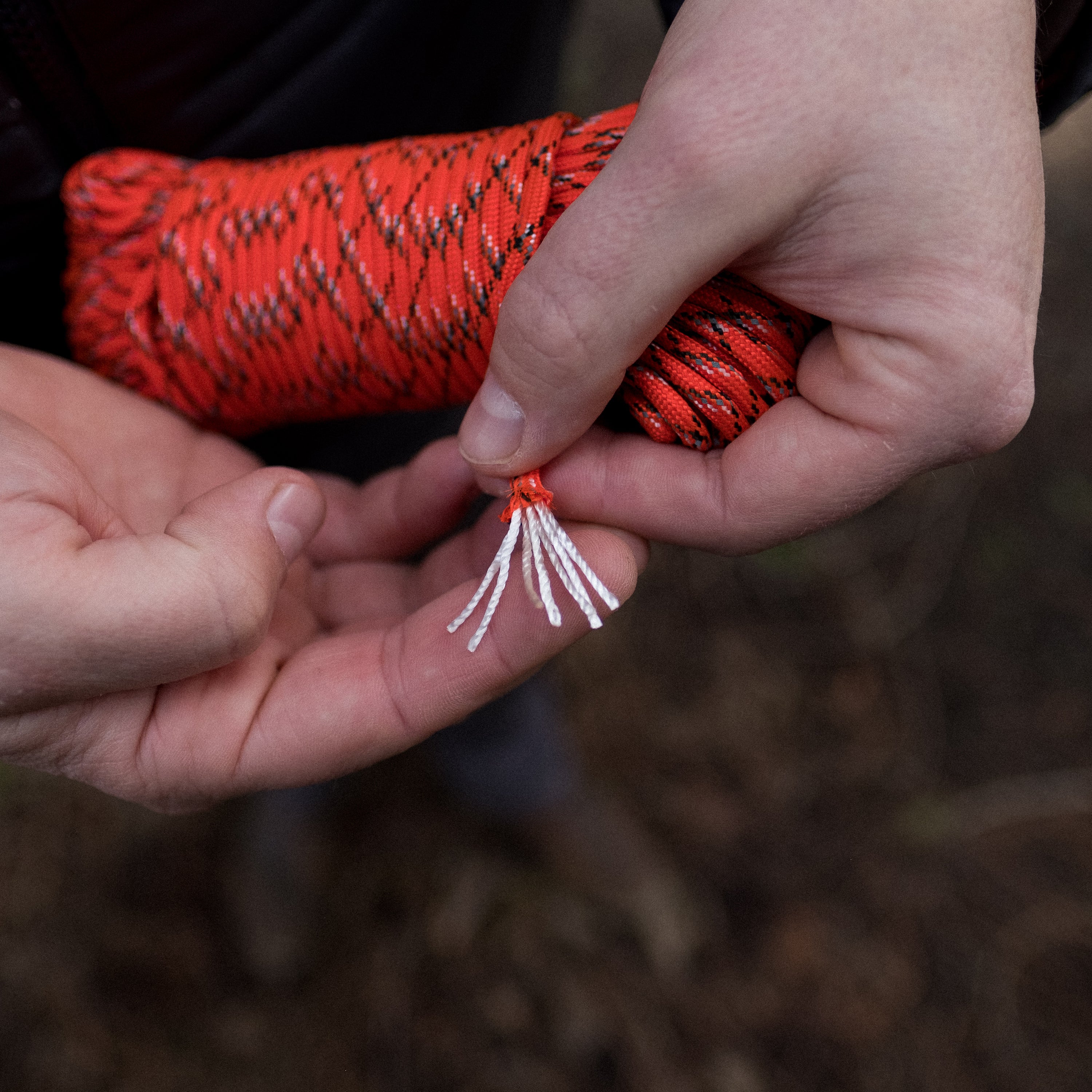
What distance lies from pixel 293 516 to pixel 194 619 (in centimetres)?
16

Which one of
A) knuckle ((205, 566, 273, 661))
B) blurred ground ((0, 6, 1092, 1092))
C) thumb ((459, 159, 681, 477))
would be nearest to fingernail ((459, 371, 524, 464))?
thumb ((459, 159, 681, 477))

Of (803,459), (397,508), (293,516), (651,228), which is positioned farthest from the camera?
(397,508)

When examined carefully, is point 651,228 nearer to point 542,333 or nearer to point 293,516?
point 542,333

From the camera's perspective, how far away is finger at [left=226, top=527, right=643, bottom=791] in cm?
85

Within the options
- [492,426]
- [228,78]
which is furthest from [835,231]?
[228,78]

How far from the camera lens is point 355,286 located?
3.04ft

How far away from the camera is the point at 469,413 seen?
0.84 meters

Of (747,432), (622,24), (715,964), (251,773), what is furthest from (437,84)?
(622,24)

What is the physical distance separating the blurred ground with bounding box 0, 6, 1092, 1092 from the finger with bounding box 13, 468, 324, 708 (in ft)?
3.82

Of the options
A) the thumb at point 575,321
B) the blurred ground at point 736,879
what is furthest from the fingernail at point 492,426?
the blurred ground at point 736,879

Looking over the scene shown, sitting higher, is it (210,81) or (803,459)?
(210,81)

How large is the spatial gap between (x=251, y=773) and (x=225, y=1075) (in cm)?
112

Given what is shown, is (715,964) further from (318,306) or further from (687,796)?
(318,306)

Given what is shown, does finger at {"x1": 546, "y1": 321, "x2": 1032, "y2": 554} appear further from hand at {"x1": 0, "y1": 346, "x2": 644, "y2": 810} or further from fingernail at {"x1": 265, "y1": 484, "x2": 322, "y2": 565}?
fingernail at {"x1": 265, "y1": 484, "x2": 322, "y2": 565}
